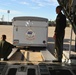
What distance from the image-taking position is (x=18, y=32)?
17906 mm

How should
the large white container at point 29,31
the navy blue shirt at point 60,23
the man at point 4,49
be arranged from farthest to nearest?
the large white container at point 29,31
the man at point 4,49
the navy blue shirt at point 60,23

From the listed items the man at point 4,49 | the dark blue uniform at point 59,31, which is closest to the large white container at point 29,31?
the man at point 4,49

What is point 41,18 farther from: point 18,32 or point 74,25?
point 74,25

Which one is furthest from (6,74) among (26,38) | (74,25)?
(26,38)

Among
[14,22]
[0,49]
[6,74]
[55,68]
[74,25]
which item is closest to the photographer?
[6,74]

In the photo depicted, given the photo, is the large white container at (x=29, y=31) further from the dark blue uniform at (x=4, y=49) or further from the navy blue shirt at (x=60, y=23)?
the navy blue shirt at (x=60, y=23)

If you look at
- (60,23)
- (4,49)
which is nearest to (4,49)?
(4,49)

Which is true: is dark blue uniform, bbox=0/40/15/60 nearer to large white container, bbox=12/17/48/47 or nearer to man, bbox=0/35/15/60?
man, bbox=0/35/15/60

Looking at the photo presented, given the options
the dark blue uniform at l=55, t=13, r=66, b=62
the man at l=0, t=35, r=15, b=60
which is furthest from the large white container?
the dark blue uniform at l=55, t=13, r=66, b=62

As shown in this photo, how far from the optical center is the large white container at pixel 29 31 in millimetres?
17703

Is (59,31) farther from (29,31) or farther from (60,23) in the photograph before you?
(29,31)

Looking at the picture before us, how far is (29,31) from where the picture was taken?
17.7 m

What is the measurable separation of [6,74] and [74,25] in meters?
2.36

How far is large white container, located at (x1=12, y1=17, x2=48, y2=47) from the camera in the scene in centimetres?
1770
